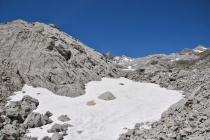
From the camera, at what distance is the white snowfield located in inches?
829

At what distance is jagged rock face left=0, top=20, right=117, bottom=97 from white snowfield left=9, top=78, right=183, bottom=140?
235 centimetres

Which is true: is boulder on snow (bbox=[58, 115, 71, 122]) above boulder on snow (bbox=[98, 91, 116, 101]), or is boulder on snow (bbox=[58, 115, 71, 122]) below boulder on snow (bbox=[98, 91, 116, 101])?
below

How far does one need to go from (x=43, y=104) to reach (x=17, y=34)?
21.4 metres

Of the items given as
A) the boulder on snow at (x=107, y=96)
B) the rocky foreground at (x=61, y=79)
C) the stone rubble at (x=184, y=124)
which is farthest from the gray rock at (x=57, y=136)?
the boulder on snow at (x=107, y=96)

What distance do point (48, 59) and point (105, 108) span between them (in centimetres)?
1699

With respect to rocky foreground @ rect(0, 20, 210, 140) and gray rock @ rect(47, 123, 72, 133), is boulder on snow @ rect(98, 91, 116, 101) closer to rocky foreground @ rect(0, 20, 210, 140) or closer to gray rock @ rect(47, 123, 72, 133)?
rocky foreground @ rect(0, 20, 210, 140)

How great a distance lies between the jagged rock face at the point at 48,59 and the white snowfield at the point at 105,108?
2.35 meters

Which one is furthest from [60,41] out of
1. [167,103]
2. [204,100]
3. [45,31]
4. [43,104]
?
[204,100]

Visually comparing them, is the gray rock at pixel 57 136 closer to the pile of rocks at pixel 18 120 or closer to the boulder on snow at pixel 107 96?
the pile of rocks at pixel 18 120

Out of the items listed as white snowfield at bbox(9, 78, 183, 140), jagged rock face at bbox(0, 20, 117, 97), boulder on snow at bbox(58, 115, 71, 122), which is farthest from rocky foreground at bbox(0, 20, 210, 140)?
boulder on snow at bbox(58, 115, 71, 122)

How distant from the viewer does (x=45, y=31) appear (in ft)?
151

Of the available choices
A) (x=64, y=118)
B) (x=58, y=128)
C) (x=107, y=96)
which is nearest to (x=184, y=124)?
(x=58, y=128)

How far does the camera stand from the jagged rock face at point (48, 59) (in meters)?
35.2

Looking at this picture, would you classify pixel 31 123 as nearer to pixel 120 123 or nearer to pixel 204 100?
pixel 120 123
